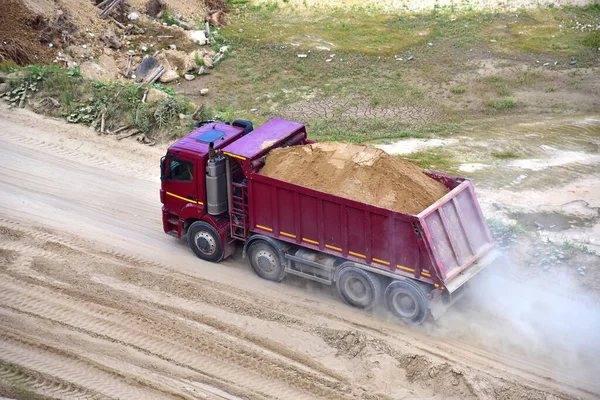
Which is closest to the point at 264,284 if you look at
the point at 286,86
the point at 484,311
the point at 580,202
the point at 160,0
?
the point at 484,311

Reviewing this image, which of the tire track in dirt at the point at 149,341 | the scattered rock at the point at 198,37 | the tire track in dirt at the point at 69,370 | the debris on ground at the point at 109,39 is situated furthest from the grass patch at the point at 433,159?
the scattered rock at the point at 198,37

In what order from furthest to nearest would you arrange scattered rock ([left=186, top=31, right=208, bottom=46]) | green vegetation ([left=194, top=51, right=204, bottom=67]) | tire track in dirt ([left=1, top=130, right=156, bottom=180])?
scattered rock ([left=186, top=31, right=208, bottom=46]), green vegetation ([left=194, top=51, right=204, bottom=67]), tire track in dirt ([left=1, top=130, right=156, bottom=180])

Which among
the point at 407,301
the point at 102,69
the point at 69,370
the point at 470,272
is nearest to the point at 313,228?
the point at 407,301

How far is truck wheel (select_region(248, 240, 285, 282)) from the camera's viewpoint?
1437 centimetres

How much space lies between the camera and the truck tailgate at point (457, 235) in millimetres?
12336

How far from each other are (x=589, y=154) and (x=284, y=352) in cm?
1194

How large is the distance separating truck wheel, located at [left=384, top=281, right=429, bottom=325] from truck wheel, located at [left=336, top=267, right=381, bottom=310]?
0.27m

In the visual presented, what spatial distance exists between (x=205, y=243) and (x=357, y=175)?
3.92 m

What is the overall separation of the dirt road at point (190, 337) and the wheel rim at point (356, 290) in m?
0.29

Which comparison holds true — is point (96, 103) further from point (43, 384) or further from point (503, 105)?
point (503, 105)

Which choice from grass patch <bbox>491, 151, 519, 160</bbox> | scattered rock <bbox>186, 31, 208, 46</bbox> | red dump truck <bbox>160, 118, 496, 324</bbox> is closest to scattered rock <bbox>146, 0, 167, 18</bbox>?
scattered rock <bbox>186, 31, 208, 46</bbox>

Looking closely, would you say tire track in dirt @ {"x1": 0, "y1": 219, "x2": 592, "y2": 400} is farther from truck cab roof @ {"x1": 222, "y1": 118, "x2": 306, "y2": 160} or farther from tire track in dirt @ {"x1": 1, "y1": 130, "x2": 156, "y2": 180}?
tire track in dirt @ {"x1": 1, "y1": 130, "x2": 156, "y2": 180}

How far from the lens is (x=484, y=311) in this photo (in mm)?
13352

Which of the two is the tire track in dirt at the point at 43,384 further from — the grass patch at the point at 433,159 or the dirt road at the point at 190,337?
the grass patch at the point at 433,159
